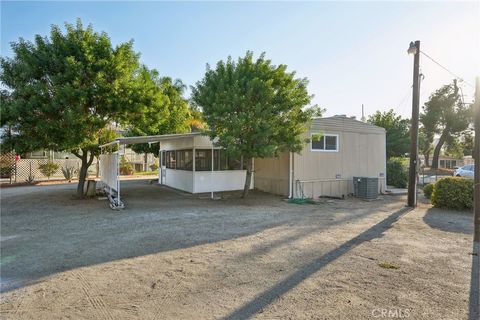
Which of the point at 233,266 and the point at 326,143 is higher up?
the point at 326,143

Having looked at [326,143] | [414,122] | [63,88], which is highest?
[63,88]

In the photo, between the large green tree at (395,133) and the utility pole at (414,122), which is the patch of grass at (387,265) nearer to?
the utility pole at (414,122)

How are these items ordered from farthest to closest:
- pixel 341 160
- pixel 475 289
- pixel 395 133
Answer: pixel 395 133, pixel 341 160, pixel 475 289

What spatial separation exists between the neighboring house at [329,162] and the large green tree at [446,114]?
2740 cm

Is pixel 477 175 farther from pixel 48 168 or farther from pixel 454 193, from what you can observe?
pixel 48 168

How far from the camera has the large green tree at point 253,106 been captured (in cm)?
989

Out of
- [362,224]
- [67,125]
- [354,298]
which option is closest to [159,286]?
[354,298]

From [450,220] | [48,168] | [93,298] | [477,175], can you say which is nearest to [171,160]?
[48,168]

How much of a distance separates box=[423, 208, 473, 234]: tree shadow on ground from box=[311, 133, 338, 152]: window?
4337 mm

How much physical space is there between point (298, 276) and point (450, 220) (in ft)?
20.6

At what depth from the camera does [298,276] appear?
4125mm

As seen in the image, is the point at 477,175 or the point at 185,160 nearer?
the point at 477,175

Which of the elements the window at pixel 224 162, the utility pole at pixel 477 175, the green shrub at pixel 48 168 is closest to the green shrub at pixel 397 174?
the window at pixel 224 162

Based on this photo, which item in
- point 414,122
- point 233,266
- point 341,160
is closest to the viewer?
point 233,266
